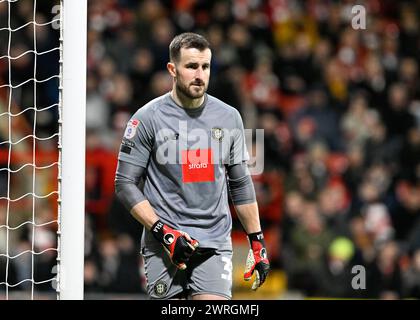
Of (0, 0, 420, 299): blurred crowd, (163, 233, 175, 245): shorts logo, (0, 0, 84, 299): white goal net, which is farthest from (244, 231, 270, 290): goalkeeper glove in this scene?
(0, 0, 420, 299): blurred crowd

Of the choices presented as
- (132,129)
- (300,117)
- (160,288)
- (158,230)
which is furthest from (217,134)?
(300,117)

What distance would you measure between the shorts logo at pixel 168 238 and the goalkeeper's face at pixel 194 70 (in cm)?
91

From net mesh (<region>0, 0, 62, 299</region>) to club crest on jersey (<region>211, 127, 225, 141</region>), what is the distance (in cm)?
317

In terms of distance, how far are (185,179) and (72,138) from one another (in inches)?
30.0

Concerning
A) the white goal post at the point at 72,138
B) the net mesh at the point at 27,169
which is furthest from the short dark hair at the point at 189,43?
the net mesh at the point at 27,169

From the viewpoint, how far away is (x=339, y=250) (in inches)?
433

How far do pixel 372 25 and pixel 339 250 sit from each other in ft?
14.9

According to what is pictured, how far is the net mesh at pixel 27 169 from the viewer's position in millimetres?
9891

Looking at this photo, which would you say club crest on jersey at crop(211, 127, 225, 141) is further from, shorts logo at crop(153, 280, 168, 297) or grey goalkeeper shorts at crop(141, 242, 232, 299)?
shorts logo at crop(153, 280, 168, 297)

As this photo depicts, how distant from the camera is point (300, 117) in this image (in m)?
12.3

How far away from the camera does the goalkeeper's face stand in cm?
615

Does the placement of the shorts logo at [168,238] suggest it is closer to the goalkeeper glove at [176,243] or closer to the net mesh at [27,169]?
the goalkeeper glove at [176,243]
